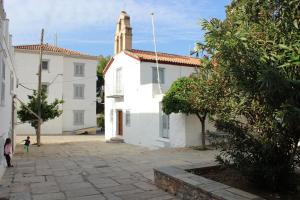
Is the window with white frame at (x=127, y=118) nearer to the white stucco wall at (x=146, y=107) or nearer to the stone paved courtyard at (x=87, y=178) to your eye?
the white stucco wall at (x=146, y=107)

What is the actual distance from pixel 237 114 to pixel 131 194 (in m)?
2.99

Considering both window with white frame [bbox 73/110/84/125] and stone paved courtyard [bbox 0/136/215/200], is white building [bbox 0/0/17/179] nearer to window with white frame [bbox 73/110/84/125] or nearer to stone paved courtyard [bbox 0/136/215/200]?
stone paved courtyard [bbox 0/136/215/200]

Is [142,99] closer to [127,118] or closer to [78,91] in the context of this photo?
[127,118]

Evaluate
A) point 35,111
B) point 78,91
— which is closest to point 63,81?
point 78,91

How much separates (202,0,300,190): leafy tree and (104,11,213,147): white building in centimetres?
998

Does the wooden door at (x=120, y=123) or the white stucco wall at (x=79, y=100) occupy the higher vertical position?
the white stucco wall at (x=79, y=100)

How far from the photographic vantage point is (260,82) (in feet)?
17.3

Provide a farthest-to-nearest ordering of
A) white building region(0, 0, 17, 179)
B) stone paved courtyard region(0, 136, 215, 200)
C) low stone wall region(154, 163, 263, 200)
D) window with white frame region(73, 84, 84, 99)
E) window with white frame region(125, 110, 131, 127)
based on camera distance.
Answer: window with white frame region(73, 84, 84, 99), window with white frame region(125, 110, 131, 127), white building region(0, 0, 17, 179), stone paved courtyard region(0, 136, 215, 200), low stone wall region(154, 163, 263, 200)

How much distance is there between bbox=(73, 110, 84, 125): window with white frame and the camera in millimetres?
38141

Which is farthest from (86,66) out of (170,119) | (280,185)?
(280,185)

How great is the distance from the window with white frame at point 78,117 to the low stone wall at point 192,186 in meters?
30.7

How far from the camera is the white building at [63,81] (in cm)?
3606

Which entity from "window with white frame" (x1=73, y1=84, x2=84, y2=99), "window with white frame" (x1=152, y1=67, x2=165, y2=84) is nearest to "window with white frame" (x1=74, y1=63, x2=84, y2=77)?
"window with white frame" (x1=73, y1=84, x2=84, y2=99)

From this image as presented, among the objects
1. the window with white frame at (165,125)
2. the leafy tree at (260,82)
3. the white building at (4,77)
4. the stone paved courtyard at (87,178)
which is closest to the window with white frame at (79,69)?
the window with white frame at (165,125)
